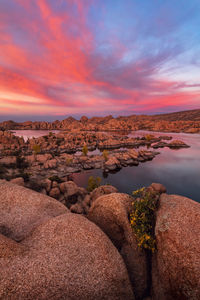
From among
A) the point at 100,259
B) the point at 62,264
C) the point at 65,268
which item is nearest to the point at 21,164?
the point at 62,264

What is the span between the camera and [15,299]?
6.06 m

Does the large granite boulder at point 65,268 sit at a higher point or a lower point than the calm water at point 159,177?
higher

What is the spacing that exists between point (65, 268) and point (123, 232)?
16.6 ft

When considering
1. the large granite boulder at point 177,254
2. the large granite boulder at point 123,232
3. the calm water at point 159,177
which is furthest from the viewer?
the calm water at point 159,177

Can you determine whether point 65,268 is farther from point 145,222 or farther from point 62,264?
point 145,222

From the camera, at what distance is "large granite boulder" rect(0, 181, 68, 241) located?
10.6 metres

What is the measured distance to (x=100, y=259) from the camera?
26.6 ft

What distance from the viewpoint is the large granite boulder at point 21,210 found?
10578 mm

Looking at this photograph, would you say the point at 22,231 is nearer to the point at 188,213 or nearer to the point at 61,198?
the point at 188,213

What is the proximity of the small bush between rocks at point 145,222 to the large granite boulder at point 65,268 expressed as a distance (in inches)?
84.7

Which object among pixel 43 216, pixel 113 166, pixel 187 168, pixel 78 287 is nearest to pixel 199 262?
pixel 78 287

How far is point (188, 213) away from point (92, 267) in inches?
272

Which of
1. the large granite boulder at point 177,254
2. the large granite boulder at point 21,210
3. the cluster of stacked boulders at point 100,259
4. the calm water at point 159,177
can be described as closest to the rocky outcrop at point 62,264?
the cluster of stacked boulders at point 100,259

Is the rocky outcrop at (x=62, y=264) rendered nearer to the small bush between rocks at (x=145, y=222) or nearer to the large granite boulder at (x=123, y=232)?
the large granite boulder at (x=123, y=232)
